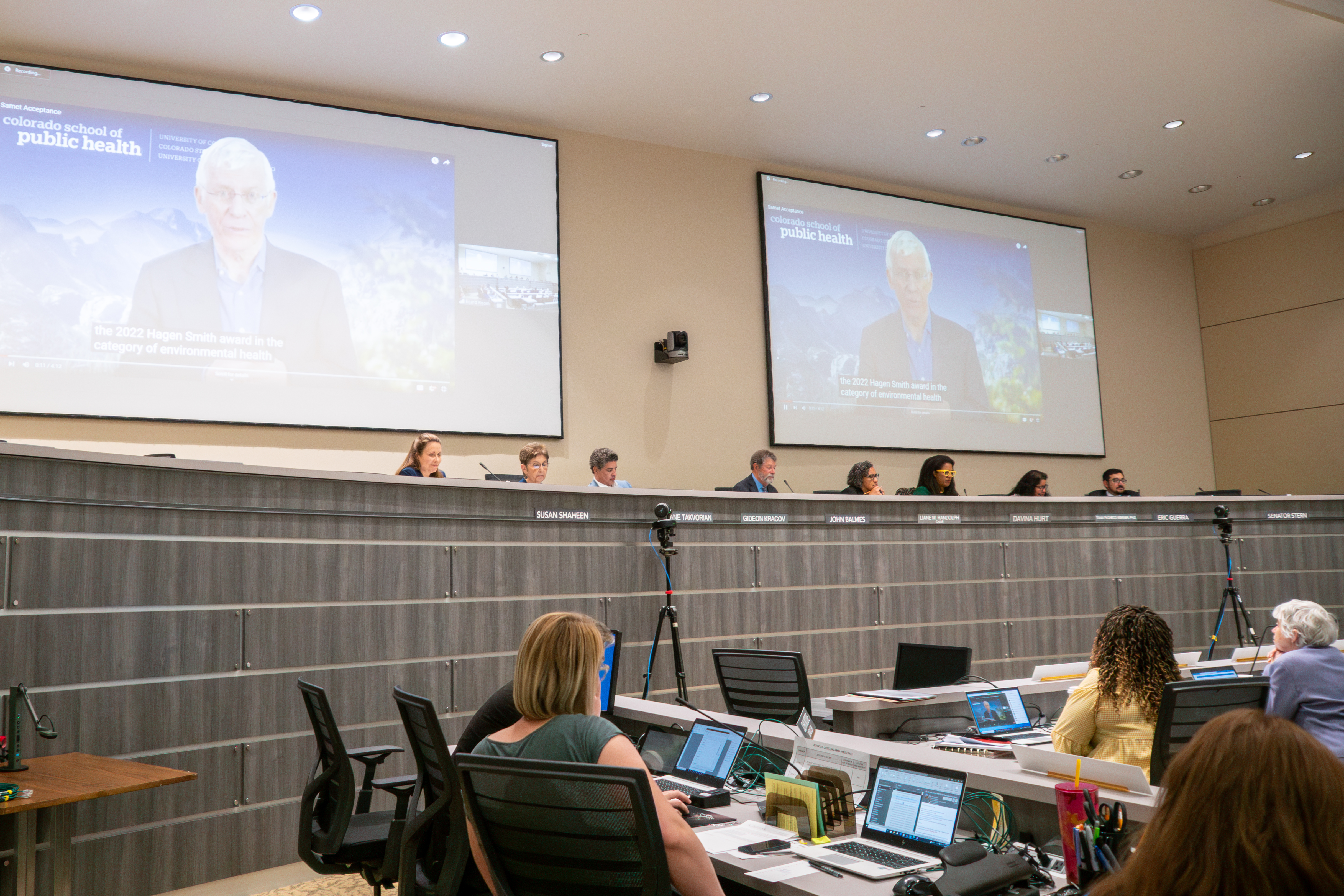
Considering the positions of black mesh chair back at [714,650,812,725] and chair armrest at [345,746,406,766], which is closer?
chair armrest at [345,746,406,766]

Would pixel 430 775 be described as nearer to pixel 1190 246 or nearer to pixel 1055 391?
pixel 1055 391

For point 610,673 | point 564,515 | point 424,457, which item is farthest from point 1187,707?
point 424,457

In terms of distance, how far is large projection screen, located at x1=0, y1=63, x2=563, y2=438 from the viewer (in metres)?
5.77

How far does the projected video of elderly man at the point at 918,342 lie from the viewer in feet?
28.5

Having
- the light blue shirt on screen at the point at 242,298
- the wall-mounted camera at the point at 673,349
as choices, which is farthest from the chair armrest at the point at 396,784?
the wall-mounted camera at the point at 673,349

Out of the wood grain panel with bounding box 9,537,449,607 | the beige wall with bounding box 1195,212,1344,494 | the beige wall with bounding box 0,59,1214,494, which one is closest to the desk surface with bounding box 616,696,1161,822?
the wood grain panel with bounding box 9,537,449,607

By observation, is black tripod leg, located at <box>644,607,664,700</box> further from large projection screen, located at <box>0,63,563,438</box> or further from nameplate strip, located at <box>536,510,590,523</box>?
large projection screen, located at <box>0,63,563,438</box>

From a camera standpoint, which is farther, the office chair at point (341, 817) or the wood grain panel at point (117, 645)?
the wood grain panel at point (117, 645)

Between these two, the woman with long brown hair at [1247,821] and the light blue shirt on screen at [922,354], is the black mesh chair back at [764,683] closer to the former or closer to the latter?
the woman with long brown hair at [1247,821]

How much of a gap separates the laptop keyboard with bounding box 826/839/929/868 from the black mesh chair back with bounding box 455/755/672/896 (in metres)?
0.62

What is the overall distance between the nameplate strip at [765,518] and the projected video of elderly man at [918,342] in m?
3.10

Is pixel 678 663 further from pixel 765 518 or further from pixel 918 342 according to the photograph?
pixel 918 342

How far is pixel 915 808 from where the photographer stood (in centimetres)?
211

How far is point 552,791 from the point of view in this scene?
1.61m
